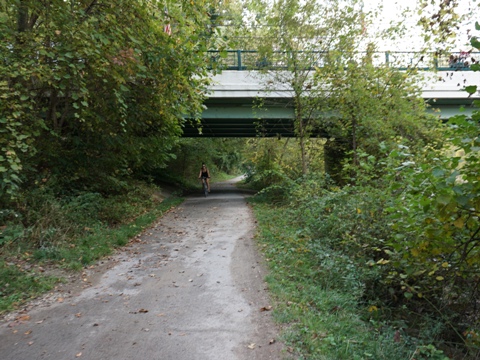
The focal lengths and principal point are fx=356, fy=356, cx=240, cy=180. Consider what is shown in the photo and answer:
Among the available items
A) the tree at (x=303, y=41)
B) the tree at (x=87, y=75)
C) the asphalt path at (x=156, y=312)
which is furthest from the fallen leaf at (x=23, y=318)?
the tree at (x=303, y=41)

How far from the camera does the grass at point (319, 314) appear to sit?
3.93m

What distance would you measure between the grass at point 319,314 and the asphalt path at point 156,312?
10.2 inches

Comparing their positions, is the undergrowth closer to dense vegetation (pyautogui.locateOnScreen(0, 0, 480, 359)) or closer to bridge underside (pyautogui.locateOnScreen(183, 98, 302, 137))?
dense vegetation (pyautogui.locateOnScreen(0, 0, 480, 359))

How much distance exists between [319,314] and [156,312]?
2.29 m

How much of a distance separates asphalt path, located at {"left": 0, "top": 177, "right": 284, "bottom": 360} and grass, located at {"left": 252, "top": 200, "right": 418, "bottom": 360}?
0.26 metres

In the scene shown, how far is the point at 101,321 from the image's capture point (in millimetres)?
4848

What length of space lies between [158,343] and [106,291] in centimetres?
226

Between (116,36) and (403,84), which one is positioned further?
(403,84)

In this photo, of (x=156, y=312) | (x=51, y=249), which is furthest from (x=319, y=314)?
(x=51, y=249)

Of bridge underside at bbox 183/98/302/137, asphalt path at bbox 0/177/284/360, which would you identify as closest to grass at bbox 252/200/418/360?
asphalt path at bbox 0/177/284/360

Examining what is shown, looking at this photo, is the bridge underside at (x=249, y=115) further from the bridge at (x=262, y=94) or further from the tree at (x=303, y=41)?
the tree at (x=303, y=41)

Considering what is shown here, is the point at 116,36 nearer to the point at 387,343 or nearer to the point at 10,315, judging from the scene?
the point at 10,315

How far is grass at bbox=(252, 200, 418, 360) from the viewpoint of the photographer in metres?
3.93

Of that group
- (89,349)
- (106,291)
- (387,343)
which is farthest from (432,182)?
(106,291)
